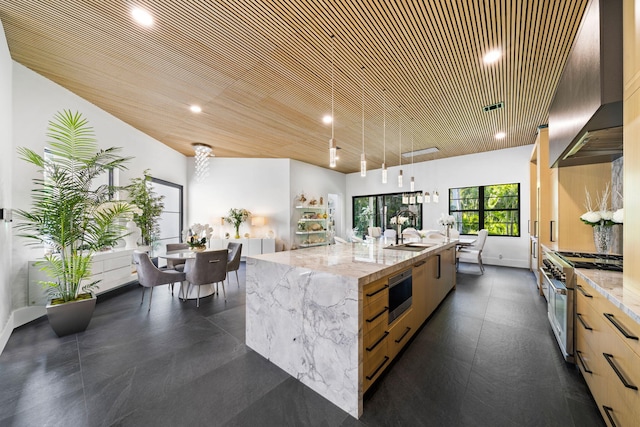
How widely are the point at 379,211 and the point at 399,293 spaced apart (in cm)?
673

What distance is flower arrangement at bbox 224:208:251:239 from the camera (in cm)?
652

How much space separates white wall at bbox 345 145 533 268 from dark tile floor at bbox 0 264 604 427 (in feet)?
12.1

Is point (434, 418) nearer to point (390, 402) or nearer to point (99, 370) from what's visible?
point (390, 402)

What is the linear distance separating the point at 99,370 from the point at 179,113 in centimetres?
365

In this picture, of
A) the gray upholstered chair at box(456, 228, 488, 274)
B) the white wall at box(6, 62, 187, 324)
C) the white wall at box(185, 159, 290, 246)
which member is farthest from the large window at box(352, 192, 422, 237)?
the white wall at box(6, 62, 187, 324)

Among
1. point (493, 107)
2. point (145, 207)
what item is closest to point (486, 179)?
point (493, 107)

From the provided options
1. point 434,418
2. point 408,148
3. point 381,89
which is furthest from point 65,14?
point 408,148

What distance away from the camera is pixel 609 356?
1360 millimetres

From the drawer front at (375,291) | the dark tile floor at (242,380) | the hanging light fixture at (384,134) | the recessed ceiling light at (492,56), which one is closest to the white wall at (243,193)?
the hanging light fixture at (384,134)

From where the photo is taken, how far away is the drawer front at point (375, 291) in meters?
1.61

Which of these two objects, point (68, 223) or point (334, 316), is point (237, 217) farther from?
point (334, 316)

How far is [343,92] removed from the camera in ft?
11.1

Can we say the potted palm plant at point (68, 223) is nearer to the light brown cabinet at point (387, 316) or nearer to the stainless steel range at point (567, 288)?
the light brown cabinet at point (387, 316)

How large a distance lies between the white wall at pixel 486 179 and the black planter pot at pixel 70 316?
7645 millimetres
